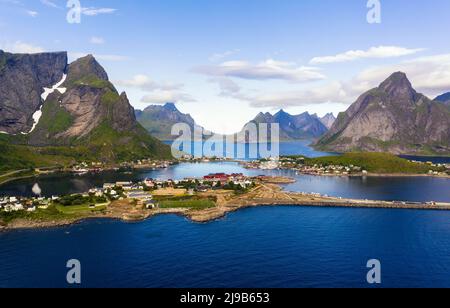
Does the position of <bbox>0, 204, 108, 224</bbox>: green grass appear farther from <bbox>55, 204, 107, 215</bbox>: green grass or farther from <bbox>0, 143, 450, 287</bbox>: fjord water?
<bbox>0, 143, 450, 287</bbox>: fjord water

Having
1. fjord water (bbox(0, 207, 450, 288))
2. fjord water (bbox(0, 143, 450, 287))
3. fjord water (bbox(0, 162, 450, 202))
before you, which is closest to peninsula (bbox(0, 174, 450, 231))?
fjord water (bbox(0, 143, 450, 287))

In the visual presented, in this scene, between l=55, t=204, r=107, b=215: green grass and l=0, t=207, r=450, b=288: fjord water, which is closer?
l=0, t=207, r=450, b=288: fjord water

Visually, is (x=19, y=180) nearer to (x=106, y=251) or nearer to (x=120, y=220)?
(x=120, y=220)

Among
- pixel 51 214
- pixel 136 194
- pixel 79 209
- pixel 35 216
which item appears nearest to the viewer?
pixel 35 216

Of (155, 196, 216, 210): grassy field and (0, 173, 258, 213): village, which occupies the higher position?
(0, 173, 258, 213): village

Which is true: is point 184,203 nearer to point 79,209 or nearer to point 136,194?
point 136,194

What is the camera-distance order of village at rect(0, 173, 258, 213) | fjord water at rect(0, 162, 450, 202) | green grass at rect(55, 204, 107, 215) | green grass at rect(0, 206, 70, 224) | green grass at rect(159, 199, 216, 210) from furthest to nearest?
fjord water at rect(0, 162, 450, 202)
village at rect(0, 173, 258, 213)
green grass at rect(159, 199, 216, 210)
green grass at rect(55, 204, 107, 215)
green grass at rect(0, 206, 70, 224)

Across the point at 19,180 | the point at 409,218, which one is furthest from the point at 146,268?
the point at 19,180

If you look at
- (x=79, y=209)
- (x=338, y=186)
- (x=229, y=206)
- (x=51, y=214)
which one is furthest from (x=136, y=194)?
(x=338, y=186)
